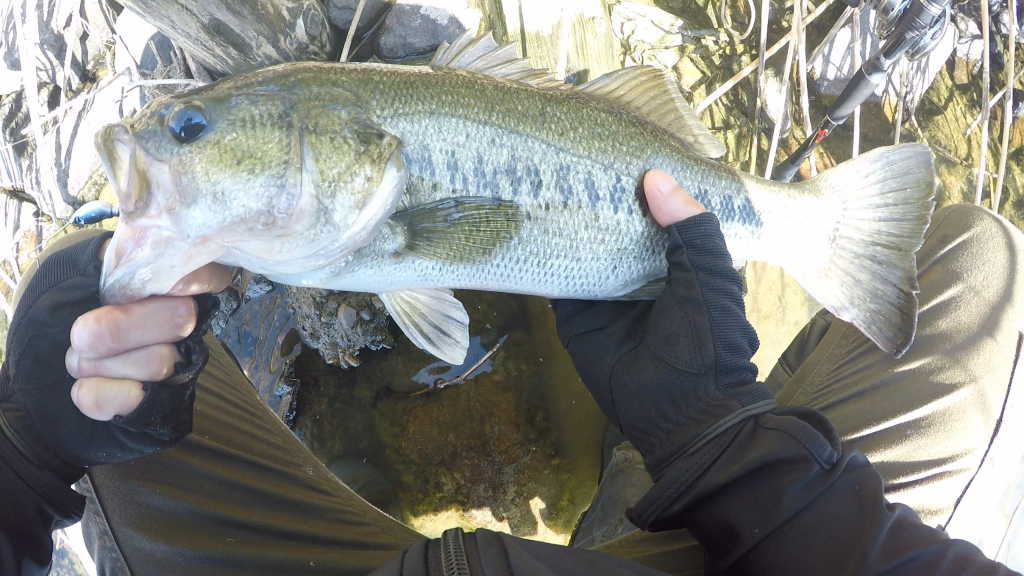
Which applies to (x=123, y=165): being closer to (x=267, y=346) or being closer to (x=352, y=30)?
(x=352, y=30)

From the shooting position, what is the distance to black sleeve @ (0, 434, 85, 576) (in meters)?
1.30

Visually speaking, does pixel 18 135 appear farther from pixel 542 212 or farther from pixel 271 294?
pixel 542 212

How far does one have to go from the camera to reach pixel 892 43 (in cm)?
192

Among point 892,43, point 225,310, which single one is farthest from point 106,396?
point 892,43

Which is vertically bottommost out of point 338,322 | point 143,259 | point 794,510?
point 338,322

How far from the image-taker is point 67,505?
1.39 m

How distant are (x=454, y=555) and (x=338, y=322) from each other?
1.28m

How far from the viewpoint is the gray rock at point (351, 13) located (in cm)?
208

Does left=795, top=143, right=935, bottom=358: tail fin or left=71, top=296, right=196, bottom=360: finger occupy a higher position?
left=795, top=143, right=935, bottom=358: tail fin

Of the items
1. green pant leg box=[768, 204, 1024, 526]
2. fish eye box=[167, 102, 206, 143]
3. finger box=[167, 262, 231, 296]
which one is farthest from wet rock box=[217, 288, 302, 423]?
green pant leg box=[768, 204, 1024, 526]

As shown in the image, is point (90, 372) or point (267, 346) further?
point (267, 346)

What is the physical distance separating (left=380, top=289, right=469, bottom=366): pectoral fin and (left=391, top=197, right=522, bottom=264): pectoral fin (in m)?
0.20

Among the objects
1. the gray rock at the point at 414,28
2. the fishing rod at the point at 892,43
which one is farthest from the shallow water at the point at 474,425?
the fishing rod at the point at 892,43

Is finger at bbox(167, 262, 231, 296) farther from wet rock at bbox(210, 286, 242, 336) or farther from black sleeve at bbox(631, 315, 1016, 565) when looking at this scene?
black sleeve at bbox(631, 315, 1016, 565)
